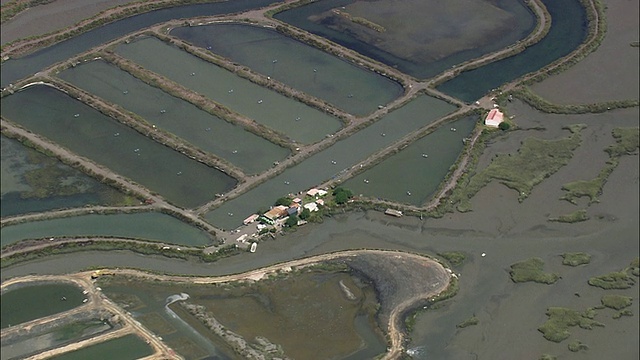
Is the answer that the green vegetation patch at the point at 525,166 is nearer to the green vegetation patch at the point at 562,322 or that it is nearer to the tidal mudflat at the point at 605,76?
the tidal mudflat at the point at 605,76

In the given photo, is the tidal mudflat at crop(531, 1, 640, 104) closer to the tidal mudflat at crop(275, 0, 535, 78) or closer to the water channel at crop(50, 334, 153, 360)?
the tidal mudflat at crop(275, 0, 535, 78)

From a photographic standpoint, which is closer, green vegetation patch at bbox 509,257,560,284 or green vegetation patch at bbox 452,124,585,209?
green vegetation patch at bbox 509,257,560,284

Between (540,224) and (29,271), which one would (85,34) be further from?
(540,224)

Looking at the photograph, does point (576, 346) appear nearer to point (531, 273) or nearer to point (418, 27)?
point (531, 273)

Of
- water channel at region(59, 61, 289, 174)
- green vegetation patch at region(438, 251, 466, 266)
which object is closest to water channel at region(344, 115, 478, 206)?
green vegetation patch at region(438, 251, 466, 266)

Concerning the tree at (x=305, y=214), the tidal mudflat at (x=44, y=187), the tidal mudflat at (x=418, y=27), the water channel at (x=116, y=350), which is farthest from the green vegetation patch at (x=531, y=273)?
the tidal mudflat at (x=44, y=187)

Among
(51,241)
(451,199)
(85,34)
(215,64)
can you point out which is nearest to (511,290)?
(451,199)
